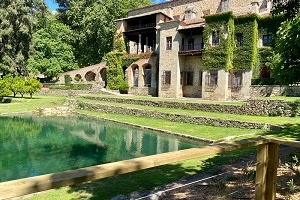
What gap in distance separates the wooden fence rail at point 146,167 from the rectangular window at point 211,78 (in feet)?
85.4

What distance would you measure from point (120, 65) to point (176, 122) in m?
18.9

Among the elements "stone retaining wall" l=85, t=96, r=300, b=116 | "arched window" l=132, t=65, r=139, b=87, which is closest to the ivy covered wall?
"stone retaining wall" l=85, t=96, r=300, b=116

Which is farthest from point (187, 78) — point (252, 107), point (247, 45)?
point (252, 107)

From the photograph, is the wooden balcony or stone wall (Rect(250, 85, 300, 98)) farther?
the wooden balcony

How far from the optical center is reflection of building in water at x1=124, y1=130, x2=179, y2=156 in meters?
14.2

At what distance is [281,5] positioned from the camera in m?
7.59

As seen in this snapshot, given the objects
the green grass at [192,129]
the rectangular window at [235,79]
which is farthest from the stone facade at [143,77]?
the green grass at [192,129]

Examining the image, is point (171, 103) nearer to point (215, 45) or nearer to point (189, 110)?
point (189, 110)

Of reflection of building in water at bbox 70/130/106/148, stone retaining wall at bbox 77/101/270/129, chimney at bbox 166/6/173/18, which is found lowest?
reflection of building in water at bbox 70/130/106/148

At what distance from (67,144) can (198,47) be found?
2111cm

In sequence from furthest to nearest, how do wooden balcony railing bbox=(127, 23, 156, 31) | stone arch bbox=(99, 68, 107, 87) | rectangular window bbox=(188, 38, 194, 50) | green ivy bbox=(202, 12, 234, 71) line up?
stone arch bbox=(99, 68, 107, 87)
wooden balcony railing bbox=(127, 23, 156, 31)
rectangular window bbox=(188, 38, 194, 50)
green ivy bbox=(202, 12, 234, 71)

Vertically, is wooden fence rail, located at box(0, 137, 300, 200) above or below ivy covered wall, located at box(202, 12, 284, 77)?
below

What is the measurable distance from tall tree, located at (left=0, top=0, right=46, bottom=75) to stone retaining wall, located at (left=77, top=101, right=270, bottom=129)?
1612 cm

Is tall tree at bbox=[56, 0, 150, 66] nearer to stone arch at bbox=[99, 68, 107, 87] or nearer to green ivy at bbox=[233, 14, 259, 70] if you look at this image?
stone arch at bbox=[99, 68, 107, 87]
